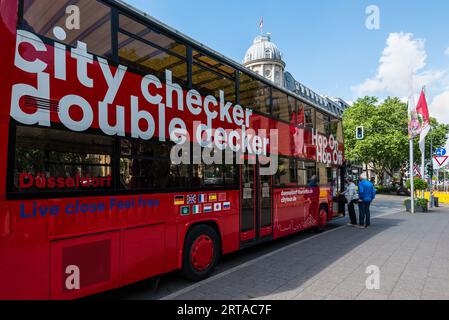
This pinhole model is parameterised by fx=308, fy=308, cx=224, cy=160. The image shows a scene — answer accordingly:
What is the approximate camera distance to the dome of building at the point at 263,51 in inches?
3066

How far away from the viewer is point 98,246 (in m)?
3.67

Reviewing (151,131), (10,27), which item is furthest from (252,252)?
(10,27)

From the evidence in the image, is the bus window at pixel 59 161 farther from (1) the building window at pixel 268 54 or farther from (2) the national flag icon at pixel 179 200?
(1) the building window at pixel 268 54

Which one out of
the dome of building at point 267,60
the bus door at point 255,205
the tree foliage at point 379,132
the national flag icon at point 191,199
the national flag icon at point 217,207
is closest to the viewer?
the national flag icon at point 191,199

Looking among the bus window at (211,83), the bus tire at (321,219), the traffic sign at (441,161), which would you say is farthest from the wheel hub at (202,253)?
the traffic sign at (441,161)

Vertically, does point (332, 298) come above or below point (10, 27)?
below

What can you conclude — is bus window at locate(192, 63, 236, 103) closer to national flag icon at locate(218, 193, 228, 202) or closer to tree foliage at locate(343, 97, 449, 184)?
national flag icon at locate(218, 193, 228, 202)

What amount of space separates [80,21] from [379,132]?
38139 millimetres

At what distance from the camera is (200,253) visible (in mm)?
5145

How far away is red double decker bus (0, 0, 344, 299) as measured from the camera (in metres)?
3.06

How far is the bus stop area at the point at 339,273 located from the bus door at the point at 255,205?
54cm

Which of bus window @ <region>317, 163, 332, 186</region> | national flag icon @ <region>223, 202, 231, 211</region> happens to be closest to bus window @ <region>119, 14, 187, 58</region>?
national flag icon @ <region>223, 202, 231, 211</region>
